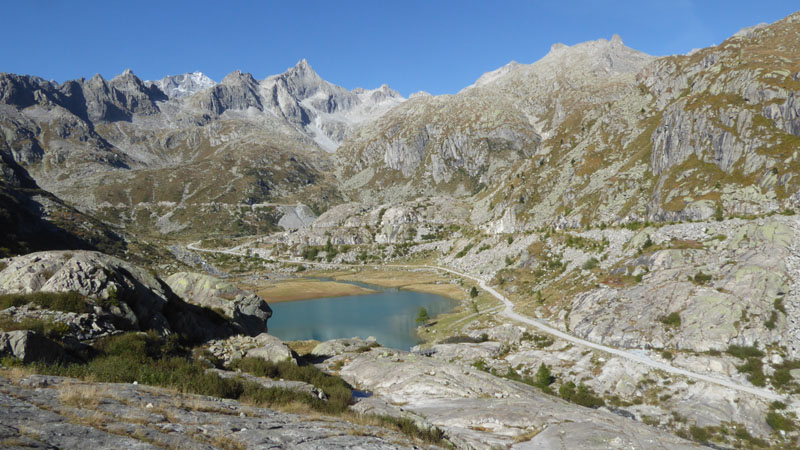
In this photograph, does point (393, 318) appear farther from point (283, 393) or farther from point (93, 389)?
point (93, 389)

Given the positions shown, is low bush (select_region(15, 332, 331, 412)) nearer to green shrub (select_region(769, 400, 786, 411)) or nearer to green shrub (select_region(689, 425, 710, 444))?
green shrub (select_region(689, 425, 710, 444))

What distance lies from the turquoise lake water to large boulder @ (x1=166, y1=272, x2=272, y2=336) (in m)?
37.5

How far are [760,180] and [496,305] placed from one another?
66174 mm

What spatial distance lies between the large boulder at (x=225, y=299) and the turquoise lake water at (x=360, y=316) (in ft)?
123

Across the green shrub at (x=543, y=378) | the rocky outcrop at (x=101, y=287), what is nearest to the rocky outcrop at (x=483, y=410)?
the rocky outcrop at (x=101, y=287)

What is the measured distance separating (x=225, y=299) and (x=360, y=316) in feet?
212

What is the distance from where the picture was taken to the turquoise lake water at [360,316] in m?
82.7

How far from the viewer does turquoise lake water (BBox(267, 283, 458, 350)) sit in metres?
82.7

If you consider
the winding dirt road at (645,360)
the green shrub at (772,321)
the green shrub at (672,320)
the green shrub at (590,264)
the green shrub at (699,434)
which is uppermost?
the green shrub at (590,264)

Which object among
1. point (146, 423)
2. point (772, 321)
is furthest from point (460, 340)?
point (146, 423)

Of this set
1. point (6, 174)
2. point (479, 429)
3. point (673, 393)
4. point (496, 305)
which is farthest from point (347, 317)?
point (6, 174)

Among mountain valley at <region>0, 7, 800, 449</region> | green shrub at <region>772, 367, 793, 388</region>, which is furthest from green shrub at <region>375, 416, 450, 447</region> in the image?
green shrub at <region>772, 367, 793, 388</region>

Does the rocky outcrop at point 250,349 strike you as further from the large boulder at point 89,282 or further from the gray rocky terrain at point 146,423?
the gray rocky terrain at point 146,423

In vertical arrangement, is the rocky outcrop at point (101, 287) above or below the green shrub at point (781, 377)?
above
